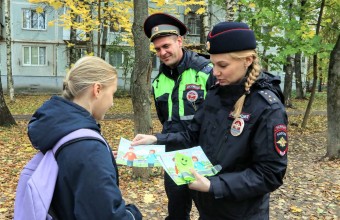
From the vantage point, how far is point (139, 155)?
2.56 metres

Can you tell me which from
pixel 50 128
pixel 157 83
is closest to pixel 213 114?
pixel 50 128

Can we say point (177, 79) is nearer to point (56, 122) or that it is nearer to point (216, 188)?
point (216, 188)

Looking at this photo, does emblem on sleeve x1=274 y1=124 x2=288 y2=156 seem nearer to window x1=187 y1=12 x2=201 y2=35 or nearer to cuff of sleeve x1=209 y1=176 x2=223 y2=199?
cuff of sleeve x1=209 y1=176 x2=223 y2=199

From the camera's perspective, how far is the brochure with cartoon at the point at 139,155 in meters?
2.48

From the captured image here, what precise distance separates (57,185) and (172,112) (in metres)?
1.73

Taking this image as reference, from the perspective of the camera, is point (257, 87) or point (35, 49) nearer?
point (257, 87)

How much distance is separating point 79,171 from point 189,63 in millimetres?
1884

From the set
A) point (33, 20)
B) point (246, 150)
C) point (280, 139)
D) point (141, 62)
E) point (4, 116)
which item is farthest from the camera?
point (33, 20)

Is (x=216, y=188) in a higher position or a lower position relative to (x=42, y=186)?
lower

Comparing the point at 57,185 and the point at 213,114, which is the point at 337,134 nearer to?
the point at 213,114

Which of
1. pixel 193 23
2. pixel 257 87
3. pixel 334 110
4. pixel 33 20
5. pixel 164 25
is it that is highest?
pixel 193 23

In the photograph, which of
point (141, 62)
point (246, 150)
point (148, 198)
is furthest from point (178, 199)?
point (141, 62)

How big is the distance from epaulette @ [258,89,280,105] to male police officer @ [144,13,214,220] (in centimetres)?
115

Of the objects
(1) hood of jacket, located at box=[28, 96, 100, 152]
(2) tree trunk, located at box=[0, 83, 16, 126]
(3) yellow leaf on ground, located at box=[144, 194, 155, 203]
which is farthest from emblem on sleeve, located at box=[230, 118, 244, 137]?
(2) tree trunk, located at box=[0, 83, 16, 126]
